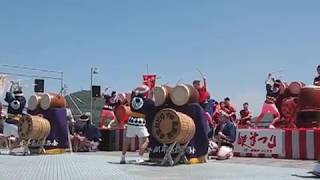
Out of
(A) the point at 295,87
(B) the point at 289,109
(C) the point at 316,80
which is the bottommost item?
(B) the point at 289,109

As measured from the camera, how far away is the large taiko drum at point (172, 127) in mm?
12117

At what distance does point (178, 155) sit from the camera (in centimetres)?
1260

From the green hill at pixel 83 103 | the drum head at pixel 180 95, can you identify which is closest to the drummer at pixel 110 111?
the green hill at pixel 83 103

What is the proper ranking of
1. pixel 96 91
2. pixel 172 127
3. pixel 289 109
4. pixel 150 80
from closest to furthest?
pixel 172 127 < pixel 150 80 < pixel 289 109 < pixel 96 91

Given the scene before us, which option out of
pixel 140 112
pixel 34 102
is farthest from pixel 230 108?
pixel 140 112

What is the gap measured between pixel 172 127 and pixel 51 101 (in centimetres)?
623

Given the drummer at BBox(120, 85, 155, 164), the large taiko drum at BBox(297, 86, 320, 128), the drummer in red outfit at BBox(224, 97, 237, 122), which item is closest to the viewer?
the drummer at BBox(120, 85, 155, 164)

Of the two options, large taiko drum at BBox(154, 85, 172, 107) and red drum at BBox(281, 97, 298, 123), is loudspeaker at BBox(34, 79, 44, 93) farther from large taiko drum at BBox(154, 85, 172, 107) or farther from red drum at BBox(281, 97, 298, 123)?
large taiko drum at BBox(154, 85, 172, 107)

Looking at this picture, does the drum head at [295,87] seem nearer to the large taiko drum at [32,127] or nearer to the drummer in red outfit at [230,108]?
the drummer in red outfit at [230,108]

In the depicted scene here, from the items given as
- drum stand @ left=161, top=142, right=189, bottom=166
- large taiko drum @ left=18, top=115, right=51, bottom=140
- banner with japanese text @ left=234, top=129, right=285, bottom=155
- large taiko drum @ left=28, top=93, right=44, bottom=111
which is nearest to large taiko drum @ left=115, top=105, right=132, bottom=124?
large taiko drum @ left=28, top=93, right=44, bottom=111

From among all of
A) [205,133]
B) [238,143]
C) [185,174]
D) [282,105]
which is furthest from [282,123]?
[185,174]

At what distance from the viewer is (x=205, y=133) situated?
1295 cm

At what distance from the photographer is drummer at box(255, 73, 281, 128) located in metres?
18.7

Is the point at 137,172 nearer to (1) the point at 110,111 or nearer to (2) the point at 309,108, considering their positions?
(2) the point at 309,108
